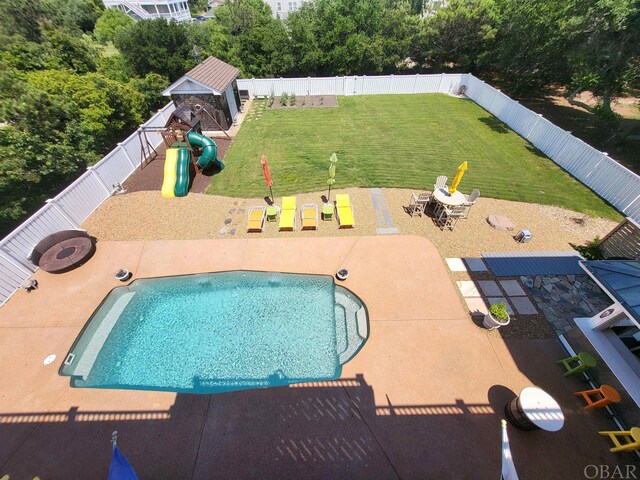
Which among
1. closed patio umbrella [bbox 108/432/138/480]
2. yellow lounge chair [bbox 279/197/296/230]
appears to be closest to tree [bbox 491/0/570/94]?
yellow lounge chair [bbox 279/197/296/230]

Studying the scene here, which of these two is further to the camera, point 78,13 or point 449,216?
point 78,13

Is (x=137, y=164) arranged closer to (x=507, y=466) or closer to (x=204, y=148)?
(x=204, y=148)

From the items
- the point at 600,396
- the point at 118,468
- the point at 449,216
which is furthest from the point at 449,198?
the point at 118,468

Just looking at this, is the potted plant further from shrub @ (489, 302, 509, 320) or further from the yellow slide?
the yellow slide

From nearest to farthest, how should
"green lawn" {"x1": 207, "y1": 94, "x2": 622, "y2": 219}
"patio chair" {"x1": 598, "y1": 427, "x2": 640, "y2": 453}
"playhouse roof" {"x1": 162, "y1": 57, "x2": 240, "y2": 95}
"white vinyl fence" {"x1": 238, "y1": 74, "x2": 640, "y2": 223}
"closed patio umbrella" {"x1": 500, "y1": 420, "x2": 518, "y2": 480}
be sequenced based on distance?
"closed patio umbrella" {"x1": 500, "y1": 420, "x2": 518, "y2": 480} → "patio chair" {"x1": 598, "y1": 427, "x2": 640, "y2": 453} → "white vinyl fence" {"x1": 238, "y1": 74, "x2": 640, "y2": 223} → "green lawn" {"x1": 207, "y1": 94, "x2": 622, "y2": 219} → "playhouse roof" {"x1": 162, "y1": 57, "x2": 240, "y2": 95}

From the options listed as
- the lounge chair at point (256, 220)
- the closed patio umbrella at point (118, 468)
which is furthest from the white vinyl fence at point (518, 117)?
the closed patio umbrella at point (118, 468)

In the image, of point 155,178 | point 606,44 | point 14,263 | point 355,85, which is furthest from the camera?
point 355,85

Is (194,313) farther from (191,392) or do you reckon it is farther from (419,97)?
(419,97)

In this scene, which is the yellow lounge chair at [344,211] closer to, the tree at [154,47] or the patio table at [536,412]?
the patio table at [536,412]
